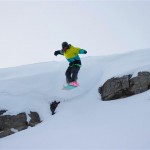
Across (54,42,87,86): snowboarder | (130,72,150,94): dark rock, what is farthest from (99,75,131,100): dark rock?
(54,42,87,86): snowboarder

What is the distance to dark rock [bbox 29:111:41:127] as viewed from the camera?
11227 millimetres

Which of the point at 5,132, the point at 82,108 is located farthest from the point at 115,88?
the point at 5,132

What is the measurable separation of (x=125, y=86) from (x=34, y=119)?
150 inches

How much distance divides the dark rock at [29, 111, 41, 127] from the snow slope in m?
0.20

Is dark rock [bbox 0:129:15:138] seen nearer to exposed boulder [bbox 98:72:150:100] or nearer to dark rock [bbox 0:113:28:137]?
dark rock [bbox 0:113:28:137]

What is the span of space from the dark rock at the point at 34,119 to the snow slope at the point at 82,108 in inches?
7.7

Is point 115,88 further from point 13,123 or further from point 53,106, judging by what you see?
point 13,123

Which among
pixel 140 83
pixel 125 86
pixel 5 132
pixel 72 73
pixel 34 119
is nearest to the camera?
pixel 5 132

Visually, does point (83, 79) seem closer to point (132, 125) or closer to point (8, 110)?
point (8, 110)

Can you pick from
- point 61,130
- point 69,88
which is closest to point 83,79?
point 69,88

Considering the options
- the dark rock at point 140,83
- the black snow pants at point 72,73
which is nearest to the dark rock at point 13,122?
the black snow pants at point 72,73

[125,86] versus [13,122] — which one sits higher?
[125,86]

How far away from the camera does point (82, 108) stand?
11.4m

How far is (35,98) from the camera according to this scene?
1236cm
